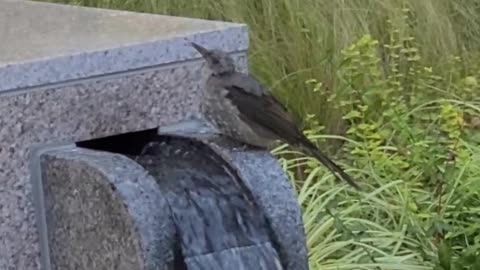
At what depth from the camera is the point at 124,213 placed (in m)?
2.65

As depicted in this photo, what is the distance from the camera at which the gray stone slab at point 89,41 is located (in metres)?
2.88

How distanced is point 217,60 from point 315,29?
9.81 feet

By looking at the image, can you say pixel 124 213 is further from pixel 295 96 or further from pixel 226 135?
pixel 295 96

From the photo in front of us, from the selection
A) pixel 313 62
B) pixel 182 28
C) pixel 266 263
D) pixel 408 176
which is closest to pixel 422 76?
pixel 313 62

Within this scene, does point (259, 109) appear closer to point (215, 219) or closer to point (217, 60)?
point (217, 60)

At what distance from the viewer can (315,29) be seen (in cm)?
598

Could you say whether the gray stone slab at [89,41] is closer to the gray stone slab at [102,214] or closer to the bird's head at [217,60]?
the bird's head at [217,60]

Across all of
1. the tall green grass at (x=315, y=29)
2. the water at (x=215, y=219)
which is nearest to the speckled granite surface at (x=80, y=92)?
the water at (x=215, y=219)

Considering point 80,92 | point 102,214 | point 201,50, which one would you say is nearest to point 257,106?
point 201,50

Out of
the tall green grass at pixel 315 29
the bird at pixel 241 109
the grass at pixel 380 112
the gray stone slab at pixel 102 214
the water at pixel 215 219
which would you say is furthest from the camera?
the tall green grass at pixel 315 29

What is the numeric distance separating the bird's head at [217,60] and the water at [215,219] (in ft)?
0.72

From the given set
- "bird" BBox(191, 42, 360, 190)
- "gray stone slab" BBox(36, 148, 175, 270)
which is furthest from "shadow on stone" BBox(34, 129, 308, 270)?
"bird" BBox(191, 42, 360, 190)

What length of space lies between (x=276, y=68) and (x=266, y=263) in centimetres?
310

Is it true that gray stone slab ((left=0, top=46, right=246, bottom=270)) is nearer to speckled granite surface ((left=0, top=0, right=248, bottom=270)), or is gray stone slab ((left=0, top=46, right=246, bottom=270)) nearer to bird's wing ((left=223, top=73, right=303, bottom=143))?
speckled granite surface ((left=0, top=0, right=248, bottom=270))
